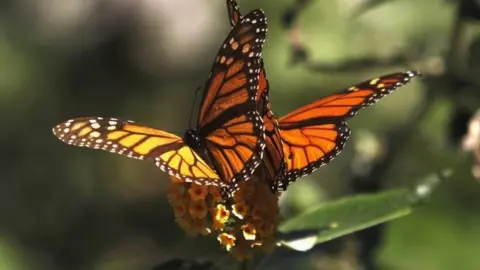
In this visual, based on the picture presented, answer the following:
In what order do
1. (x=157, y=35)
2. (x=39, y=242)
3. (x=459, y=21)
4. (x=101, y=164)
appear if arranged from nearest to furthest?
(x=459, y=21), (x=39, y=242), (x=101, y=164), (x=157, y=35)

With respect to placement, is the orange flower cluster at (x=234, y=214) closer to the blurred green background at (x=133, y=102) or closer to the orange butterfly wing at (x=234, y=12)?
the orange butterfly wing at (x=234, y=12)

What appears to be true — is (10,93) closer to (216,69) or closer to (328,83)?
(328,83)

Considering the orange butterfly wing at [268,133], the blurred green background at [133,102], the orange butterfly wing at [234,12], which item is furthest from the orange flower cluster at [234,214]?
the blurred green background at [133,102]

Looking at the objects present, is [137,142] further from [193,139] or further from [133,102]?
[133,102]

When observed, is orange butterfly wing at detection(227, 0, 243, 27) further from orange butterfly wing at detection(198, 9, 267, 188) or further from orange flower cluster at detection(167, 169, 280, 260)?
orange flower cluster at detection(167, 169, 280, 260)

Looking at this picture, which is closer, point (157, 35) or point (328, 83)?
point (328, 83)

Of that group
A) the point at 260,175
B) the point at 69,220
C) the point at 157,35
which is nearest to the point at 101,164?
the point at 69,220
